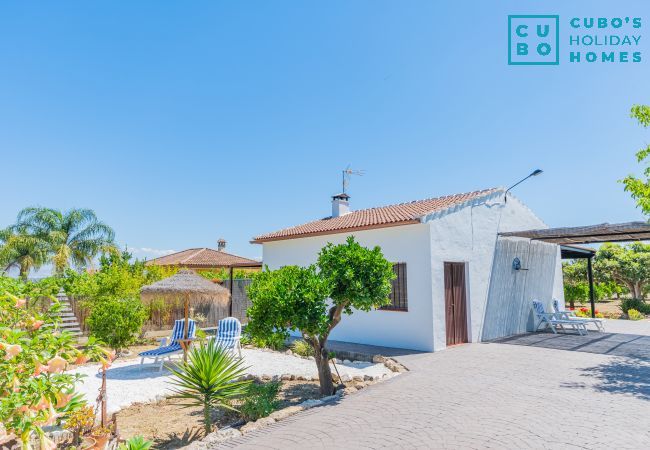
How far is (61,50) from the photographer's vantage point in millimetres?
10820

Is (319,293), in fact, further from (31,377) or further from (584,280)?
(584,280)

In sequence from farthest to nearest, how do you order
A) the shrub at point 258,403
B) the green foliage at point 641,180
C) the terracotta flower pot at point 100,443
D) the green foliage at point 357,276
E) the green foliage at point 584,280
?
1. the green foliage at point 584,280
2. the green foliage at point 641,180
3. the green foliage at point 357,276
4. the shrub at point 258,403
5. the terracotta flower pot at point 100,443

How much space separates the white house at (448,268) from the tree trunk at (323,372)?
5.05m

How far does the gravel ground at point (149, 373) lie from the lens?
26.8 feet

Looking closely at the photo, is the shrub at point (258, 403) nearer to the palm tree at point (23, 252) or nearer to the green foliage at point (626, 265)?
the palm tree at point (23, 252)

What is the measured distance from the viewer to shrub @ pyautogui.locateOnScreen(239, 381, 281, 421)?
20.5 feet

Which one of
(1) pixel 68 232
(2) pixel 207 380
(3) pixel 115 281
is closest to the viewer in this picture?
(2) pixel 207 380

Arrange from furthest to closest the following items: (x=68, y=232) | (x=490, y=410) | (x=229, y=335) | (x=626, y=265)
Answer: (x=68, y=232) < (x=626, y=265) < (x=229, y=335) < (x=490, y=410)

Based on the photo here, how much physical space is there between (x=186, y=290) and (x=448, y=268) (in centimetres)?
843

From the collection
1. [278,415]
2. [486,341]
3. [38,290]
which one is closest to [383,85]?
[486,341]

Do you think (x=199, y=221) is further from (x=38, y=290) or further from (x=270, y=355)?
(x=38, y=290)

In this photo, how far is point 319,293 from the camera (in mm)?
7000

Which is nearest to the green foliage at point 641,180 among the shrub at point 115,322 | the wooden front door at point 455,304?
the wooden front door at point 455,304

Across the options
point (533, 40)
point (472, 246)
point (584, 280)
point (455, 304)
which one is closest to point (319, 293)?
point (455, 304)
